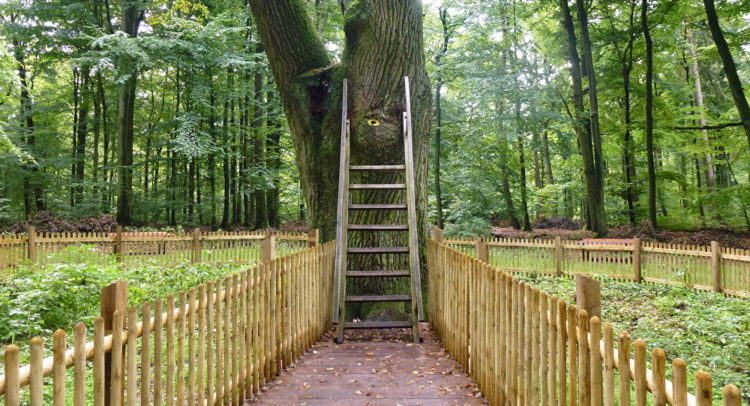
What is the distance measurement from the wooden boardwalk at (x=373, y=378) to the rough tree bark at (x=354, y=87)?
7.34ft

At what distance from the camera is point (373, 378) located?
4109 millimetres

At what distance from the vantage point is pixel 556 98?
821 inches

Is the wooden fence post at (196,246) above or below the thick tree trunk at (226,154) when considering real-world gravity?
below

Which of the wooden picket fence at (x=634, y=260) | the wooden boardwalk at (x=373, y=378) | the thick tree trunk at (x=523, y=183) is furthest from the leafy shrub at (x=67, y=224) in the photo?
the thick tree trunk at (x=523, y=183)

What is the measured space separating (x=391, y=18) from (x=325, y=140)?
2.16 meters

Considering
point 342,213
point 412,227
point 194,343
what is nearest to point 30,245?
point 342,213

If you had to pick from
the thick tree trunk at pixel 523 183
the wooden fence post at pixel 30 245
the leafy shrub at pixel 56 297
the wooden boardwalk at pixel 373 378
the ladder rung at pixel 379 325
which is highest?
the thick tree trunk at pixel 523 183

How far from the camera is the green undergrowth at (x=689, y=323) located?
5441 millimetres

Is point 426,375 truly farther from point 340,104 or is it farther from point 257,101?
point 257,101

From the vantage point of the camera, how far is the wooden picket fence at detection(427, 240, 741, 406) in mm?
1639

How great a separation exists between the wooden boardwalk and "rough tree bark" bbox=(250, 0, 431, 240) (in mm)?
2237

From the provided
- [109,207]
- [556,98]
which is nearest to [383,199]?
[556,98]

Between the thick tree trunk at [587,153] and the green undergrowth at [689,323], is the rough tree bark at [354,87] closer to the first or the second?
the green undergrowth at [689,323]

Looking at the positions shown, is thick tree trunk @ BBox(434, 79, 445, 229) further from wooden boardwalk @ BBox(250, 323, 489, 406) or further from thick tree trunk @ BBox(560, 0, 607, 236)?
wooden boardwalk @ BBox(250, 323, 489, 406)
